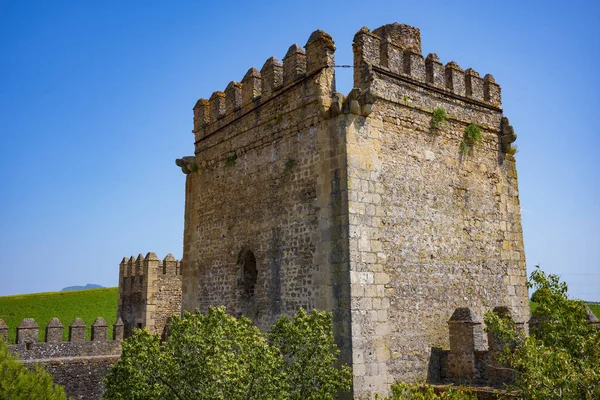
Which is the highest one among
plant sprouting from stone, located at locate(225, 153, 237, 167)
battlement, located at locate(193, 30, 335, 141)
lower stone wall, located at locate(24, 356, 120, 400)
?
battlement, located at locate(193, 30, 335, 141)

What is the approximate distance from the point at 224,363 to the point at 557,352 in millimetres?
4287

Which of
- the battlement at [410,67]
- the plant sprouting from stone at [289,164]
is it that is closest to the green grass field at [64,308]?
the plant sprouting from stone at [289,164]

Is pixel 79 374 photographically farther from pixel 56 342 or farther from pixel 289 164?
pixel 289 164

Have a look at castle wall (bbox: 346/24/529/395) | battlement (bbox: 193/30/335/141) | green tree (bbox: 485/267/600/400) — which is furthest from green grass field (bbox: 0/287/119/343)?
green tree (bbox: 485/267/600/400)

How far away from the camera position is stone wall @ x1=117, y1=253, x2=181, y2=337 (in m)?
24.1

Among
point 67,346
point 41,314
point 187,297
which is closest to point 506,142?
point 187,297

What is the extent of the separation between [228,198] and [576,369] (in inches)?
343

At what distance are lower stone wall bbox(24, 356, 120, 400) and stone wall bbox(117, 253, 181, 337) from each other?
33.3 feet

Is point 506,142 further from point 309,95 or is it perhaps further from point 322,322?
point 322,322

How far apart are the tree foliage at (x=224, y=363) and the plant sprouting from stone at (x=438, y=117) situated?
5.47 metres

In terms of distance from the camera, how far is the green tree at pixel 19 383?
8.00 metres

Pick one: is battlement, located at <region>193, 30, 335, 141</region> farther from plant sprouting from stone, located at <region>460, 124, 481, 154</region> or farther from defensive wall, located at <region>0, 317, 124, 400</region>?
defensive wall, located at <region>0, 317, 124, 400</region>

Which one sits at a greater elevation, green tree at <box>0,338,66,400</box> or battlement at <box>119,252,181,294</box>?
battlement at <box>119,252,181,294</box>

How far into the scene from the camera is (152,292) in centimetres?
2425
